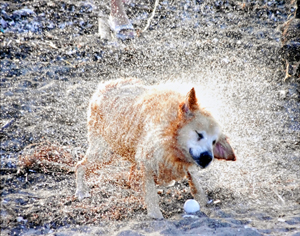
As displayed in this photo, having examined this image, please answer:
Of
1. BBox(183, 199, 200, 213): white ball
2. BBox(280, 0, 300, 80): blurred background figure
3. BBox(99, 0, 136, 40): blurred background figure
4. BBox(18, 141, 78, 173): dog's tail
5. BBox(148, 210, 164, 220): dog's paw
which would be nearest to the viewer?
BBox(148, 210, 164, 220): dog's paw

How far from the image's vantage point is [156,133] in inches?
156

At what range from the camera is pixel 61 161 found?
16.6ft

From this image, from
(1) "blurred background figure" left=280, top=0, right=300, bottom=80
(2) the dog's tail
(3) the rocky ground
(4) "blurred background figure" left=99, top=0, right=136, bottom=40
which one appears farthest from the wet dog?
(1) "blurred background figure" left=280, top=0, right=300, bottom=80

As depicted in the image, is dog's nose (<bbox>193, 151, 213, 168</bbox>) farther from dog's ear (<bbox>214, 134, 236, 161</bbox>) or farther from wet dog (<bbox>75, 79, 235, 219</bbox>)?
dog's ear (<bbox>214, 134, 236, 161</bbox>)

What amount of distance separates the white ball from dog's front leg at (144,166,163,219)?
14.8 inches

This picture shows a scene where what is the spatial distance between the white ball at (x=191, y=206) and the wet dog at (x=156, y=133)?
14 cm

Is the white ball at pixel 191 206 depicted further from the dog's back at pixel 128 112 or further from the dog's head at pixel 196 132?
the dog's back at pixel 128 112

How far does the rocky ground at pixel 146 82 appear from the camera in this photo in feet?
13.0

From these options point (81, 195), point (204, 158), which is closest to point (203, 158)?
point (204, 158)

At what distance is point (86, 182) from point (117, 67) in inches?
120

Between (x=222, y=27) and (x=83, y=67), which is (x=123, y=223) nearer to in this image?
(x=83, y=67)

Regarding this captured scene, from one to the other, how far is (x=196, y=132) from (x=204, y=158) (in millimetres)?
279

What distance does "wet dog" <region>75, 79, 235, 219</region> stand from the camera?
12.8 feet

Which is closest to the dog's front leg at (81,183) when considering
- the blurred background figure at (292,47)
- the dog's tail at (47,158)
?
the dog's tail at (47,158)
